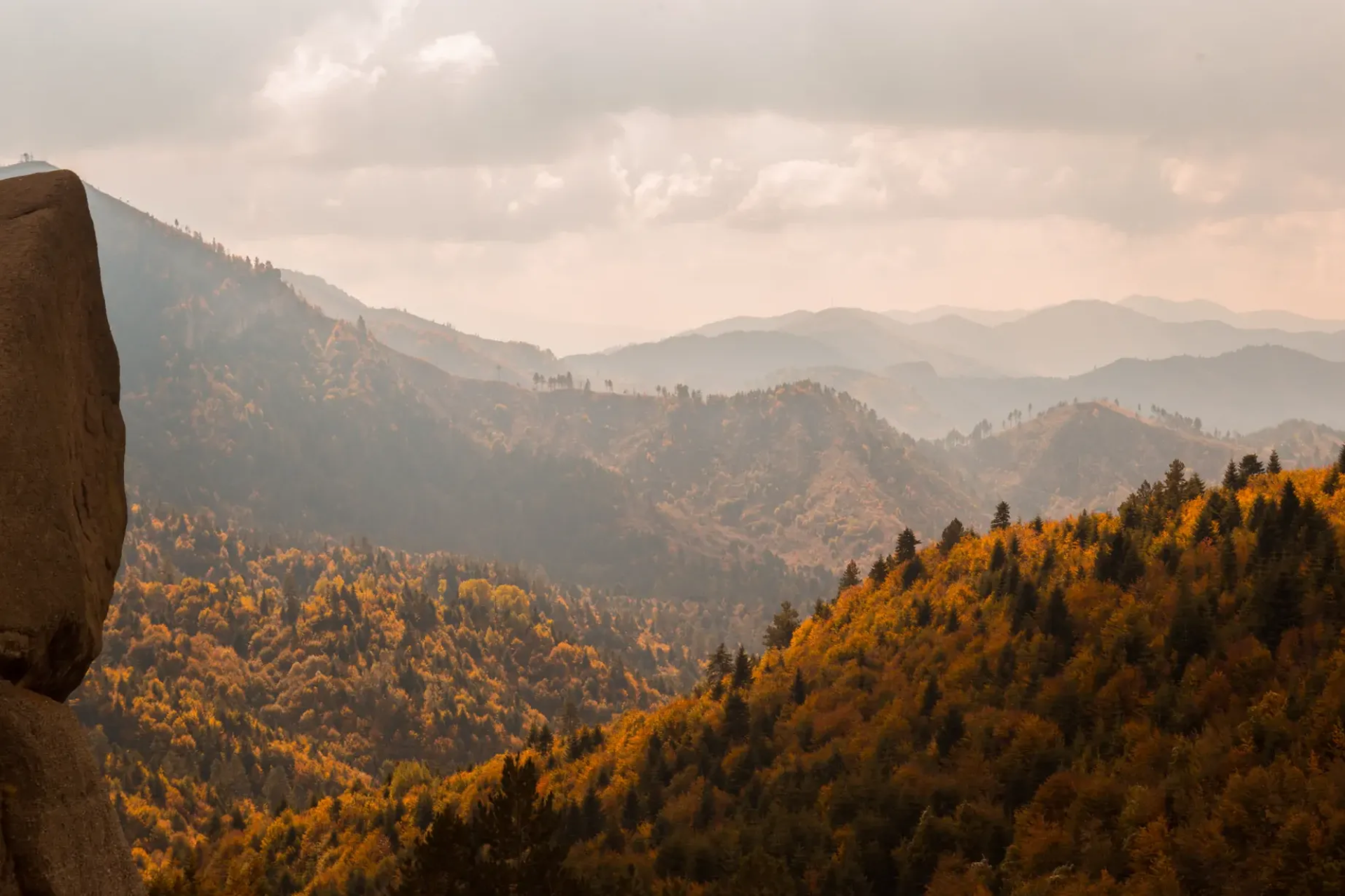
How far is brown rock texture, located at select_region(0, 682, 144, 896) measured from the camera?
2283 centimetres

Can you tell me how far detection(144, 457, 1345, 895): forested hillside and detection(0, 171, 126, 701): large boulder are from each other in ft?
69.8

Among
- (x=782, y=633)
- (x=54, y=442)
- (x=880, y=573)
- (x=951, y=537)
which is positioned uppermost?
(x=54, y=442)

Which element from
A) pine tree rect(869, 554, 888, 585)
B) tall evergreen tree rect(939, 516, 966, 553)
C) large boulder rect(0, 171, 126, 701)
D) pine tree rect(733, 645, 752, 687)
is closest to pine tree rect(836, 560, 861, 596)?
pine tree rect(869, 554, 888, 585)

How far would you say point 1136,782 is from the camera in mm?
68500

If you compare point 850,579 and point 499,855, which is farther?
point 850,579

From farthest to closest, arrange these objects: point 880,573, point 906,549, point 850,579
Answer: point 850,579
point 880,573
point 906,549

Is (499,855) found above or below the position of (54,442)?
below

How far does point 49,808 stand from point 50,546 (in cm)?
677

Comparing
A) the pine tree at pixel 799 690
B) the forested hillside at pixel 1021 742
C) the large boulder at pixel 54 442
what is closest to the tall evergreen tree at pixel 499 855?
the forested hillside at pixel 1021 742

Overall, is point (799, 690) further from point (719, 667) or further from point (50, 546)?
point (50, 546)

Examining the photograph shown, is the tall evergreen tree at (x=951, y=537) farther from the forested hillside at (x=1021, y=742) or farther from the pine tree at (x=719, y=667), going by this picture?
the pine tree at (x=719, y=667)

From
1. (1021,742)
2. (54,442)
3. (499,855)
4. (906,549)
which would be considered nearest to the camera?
(54,442)

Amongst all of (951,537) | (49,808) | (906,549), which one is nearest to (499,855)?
(49,808)

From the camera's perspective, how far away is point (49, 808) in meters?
24.0
